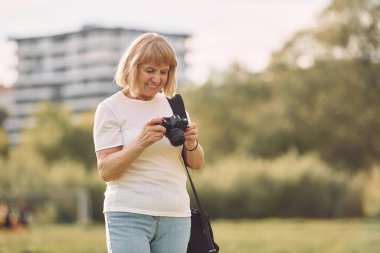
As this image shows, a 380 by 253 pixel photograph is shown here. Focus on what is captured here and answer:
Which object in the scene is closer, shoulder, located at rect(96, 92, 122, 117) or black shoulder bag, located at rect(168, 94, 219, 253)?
shoulder, located at rect(96, 92, 122, 117)

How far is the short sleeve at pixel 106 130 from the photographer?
3270mm

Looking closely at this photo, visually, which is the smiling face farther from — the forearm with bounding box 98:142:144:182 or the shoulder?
the forearm with bounding box 98:142:144:182

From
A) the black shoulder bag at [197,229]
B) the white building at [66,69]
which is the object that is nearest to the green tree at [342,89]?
the black shoulder bag at [197,229]

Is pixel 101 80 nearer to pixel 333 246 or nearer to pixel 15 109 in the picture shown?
pixel 15 109

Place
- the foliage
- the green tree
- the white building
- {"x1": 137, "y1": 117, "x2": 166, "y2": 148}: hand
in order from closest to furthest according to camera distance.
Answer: {"x1": 137, "y1": 117, "x2": 166, "y2": 148}: hand, the green tree, the foliage, the white building

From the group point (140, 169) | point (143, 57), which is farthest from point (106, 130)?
point (143, 57)

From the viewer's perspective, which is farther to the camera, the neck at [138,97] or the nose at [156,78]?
the neck at [138,97]

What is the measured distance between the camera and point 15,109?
8125 cm

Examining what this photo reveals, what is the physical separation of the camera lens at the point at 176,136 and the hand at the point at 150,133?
0.03 meters

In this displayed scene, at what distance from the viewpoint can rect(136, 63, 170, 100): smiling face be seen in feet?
10.7

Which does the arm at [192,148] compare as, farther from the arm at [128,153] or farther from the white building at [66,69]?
the white building at [66,69]

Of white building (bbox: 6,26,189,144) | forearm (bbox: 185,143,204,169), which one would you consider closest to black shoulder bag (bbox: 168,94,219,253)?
forearm (bbox: 185,143,204,169)

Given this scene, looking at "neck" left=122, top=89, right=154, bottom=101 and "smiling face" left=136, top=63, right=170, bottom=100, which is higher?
"smiling face" left=136, top=63, right=170, bottom=100

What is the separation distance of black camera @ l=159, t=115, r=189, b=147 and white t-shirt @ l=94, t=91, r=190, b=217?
5cm
